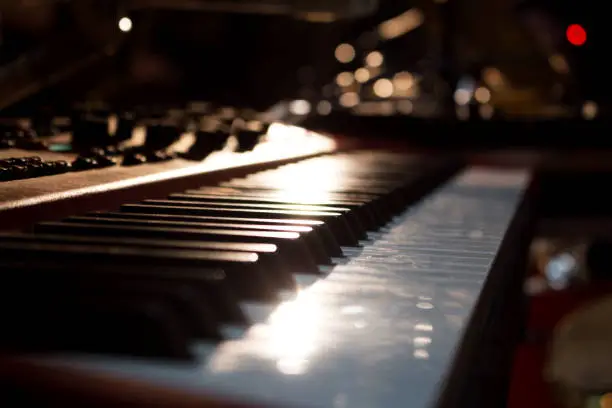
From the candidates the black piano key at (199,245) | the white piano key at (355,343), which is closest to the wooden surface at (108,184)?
the black piano key at (199,245)

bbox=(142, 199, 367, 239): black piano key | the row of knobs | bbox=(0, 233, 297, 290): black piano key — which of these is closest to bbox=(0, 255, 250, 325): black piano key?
bbox=(0, 233, 297, 290): black piano key

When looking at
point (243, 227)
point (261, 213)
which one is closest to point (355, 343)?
point (243, 227)

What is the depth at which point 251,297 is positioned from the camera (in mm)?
931

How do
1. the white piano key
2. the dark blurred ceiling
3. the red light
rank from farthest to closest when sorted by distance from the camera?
the red light, the dark blurred ceiling, the white piano key

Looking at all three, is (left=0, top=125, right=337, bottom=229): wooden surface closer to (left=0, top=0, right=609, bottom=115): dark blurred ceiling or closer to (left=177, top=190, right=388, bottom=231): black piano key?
(left=177, top=190, right=388, bottom=231): black piano key

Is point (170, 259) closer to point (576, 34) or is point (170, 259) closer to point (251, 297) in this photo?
point (251, 297)

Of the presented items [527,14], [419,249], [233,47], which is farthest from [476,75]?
[419,249]

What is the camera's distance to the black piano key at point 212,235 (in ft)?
3.67

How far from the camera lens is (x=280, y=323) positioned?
85 centimetres

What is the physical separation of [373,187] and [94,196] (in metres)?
0.75

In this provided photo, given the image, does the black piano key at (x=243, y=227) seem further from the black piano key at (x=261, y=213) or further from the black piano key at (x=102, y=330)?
the black piano key at (x=102, y=330)

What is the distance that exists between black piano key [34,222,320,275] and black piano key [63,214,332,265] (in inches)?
1.5

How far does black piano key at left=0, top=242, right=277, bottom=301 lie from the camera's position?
0.92 meters

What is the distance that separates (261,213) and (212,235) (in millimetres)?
244
